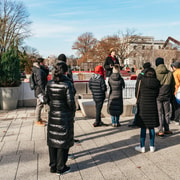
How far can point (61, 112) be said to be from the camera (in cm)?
358

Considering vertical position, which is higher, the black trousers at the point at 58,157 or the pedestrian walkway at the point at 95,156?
the black trousers at the point at 58,157

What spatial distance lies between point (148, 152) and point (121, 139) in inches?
38.7

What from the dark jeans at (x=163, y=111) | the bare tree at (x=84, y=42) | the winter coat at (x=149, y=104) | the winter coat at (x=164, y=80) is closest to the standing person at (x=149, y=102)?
the winter coat at (x=149, y=104)

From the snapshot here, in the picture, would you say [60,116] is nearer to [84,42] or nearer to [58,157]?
[58,157]

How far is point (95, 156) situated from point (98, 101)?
2187mm

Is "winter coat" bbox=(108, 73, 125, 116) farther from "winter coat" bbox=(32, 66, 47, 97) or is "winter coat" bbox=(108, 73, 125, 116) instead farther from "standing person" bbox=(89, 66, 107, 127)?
"winter coat" bbox=(32, 66, 47, 97)

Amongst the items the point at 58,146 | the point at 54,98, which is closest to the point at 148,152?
the point at 58,146

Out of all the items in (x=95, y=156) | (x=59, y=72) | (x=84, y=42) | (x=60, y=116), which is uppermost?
(x=84, y=42)

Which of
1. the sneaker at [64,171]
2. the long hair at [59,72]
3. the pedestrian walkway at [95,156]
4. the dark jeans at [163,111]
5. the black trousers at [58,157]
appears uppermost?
the long hair at [59,72]

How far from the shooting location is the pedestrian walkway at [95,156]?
368 centimetres

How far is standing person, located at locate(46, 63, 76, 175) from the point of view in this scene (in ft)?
11.5

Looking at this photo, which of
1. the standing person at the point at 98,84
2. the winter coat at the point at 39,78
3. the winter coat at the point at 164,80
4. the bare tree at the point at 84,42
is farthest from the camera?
the bare tree at the point at 84,42

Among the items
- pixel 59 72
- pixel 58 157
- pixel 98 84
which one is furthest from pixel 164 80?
pixel 58 157

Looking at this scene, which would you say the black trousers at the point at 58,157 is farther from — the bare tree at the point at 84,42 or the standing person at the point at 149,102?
the bare tree at the point at 84,42
